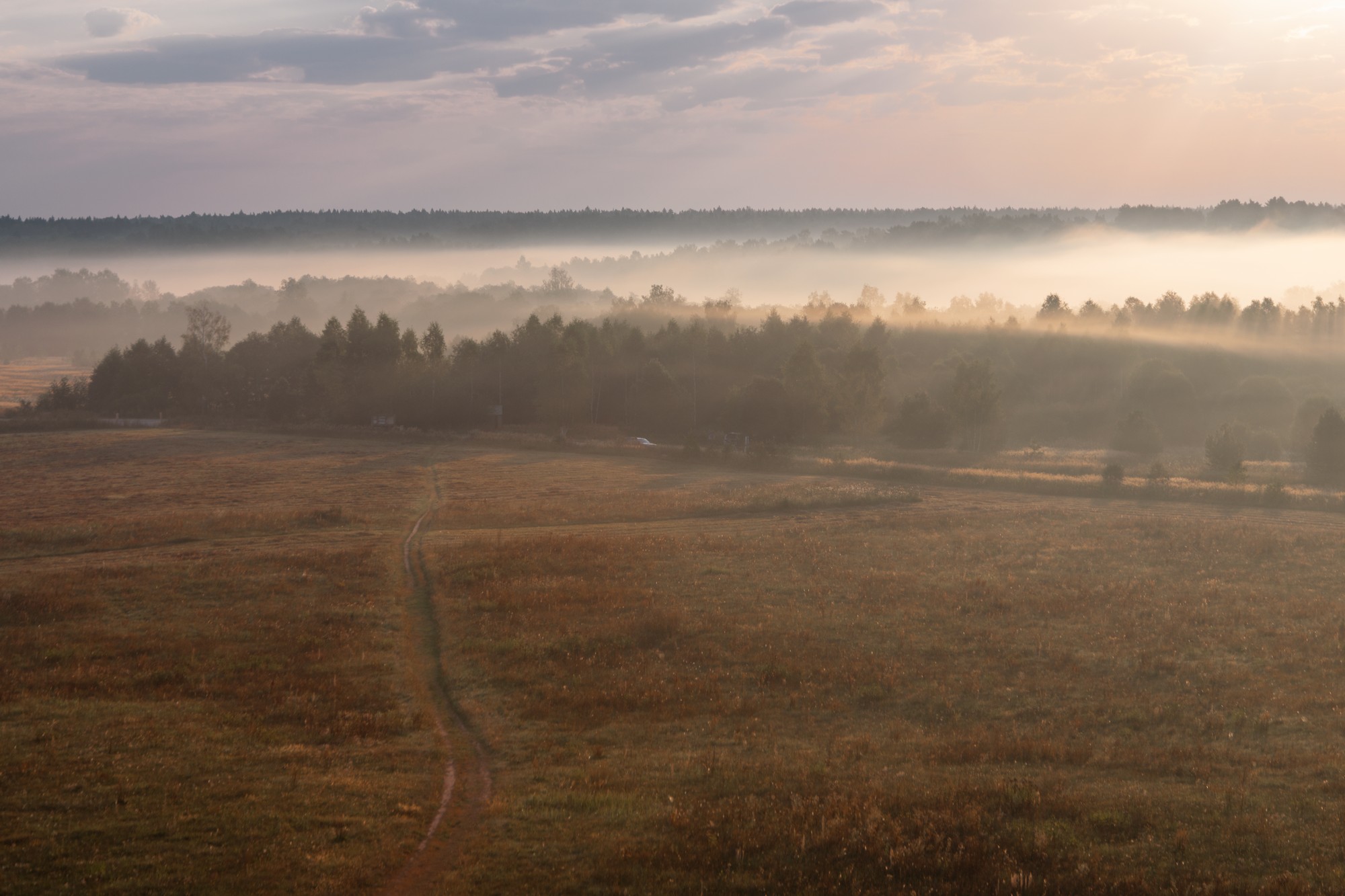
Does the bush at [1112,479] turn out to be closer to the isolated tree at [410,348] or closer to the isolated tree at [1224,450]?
the isolated tree at [1224,450]

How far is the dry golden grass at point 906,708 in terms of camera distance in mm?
17484

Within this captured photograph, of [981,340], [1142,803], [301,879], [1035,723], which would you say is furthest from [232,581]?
[981,340]

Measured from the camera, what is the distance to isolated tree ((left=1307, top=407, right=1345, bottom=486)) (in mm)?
82000

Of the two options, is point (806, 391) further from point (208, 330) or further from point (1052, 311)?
point (208, 330)

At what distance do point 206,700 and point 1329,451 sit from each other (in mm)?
92245

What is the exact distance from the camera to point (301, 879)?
53.5 feet

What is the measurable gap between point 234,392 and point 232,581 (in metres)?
99.5

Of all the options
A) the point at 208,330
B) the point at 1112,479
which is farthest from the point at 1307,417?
the point at 208,330

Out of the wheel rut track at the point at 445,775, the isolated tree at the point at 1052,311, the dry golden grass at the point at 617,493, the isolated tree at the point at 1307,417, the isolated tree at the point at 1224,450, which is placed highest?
the isolated tree at the point at 1052,311

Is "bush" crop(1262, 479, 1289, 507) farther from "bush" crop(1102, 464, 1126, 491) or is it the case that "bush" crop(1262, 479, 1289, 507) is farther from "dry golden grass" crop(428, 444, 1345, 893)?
"dry golden grass" crop(428, 444, 1345, 893)

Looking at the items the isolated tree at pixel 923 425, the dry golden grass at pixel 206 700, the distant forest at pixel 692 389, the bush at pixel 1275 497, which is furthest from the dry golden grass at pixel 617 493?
the isolated tree at pixel 923 425

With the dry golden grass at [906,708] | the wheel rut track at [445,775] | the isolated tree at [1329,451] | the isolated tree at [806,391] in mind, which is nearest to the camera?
the wheel rut track at [445,775]

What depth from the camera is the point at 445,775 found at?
23.2 m

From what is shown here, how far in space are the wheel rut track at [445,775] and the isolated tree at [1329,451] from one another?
8062 centimetres
